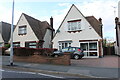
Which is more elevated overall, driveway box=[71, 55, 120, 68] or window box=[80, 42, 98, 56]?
window box=[80, 42, 98, 56]

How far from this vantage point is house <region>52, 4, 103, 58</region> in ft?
63.1

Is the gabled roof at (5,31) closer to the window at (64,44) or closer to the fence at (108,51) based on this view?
Answer: the window at (64,44)

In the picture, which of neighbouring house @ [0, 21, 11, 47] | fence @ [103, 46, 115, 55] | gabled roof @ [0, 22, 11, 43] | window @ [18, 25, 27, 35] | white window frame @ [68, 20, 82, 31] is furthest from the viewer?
fence @ [103, 46, 115, 55]

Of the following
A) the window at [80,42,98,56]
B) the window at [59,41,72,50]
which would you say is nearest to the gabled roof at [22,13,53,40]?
the window at [59,41,72,50]

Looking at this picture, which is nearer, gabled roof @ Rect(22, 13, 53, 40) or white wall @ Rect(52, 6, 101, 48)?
white wall @ Rect(52, 6, 101, 48)

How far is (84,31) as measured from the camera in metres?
20.1

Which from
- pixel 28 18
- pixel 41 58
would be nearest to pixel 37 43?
pixel 28 18

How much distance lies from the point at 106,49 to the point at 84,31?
41.0 ft

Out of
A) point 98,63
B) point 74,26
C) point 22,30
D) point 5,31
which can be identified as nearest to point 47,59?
point 98,63

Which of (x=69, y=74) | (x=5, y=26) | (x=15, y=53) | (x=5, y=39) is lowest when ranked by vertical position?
(x=69, y=74)

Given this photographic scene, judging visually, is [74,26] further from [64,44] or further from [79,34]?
[64,44]

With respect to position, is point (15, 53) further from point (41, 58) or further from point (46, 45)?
point (46, 45)

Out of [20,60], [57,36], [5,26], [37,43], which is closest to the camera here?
[20,60]

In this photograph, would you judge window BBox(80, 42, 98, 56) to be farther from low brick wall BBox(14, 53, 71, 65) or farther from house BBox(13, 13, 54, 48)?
house BBox(13, 13, 54, 48)
